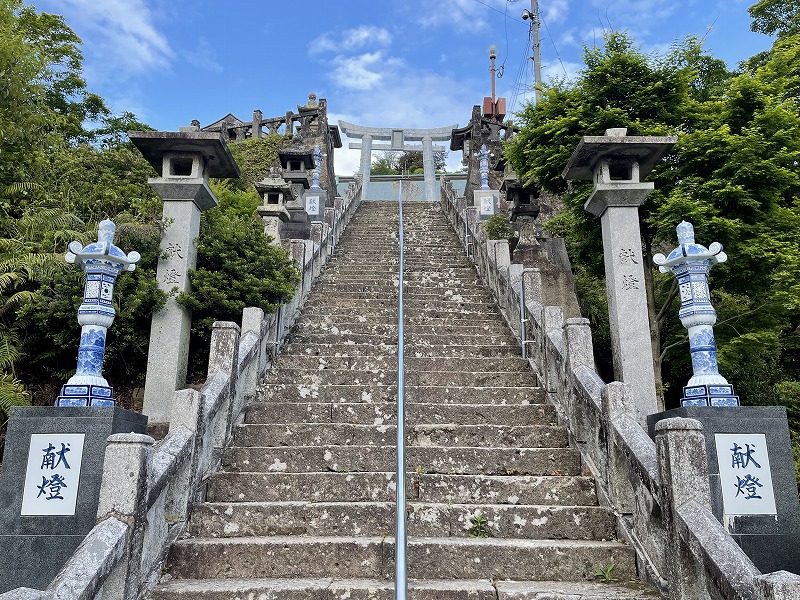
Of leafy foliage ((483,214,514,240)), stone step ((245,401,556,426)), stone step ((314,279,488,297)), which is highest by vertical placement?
leafy foliage ((483,214,514,240))

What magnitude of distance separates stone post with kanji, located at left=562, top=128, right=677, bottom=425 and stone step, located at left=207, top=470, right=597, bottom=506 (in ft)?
9.69

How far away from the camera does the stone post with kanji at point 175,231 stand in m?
7.43

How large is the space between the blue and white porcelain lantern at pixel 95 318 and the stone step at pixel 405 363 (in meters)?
2.62

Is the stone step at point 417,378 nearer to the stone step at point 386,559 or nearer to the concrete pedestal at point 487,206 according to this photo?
the stone step at point 386,559

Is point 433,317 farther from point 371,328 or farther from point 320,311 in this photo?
point 320,311

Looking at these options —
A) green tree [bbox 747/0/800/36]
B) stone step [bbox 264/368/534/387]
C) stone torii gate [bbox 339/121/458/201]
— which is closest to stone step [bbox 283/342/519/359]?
stone step [bbox 264/368/534/387]

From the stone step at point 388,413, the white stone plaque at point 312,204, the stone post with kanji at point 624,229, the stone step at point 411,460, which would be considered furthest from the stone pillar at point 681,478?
the white stone plaque at point 312,204

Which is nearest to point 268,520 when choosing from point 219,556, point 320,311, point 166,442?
point 219,556

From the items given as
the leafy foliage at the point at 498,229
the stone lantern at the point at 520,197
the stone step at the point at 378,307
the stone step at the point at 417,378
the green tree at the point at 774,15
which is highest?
the green tree at the point at 774,15

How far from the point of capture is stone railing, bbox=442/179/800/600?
3006 mm

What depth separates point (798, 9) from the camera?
15586mm

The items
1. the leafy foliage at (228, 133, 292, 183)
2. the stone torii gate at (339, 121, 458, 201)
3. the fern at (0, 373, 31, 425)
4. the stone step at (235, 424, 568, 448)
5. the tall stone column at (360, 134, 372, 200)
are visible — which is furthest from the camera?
the stone torii gate at (339, 121, 458, 201)

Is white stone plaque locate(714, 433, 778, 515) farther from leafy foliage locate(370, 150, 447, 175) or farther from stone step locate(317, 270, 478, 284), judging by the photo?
leafy foliage locate(370, 150, 447, 175)

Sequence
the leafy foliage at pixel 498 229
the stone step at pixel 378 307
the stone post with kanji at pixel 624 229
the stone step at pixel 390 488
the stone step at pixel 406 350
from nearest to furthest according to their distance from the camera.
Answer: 1. the stone step at pixel 390 488
2. the stone post with kanji at pixel 624 229
3. the stone step at pixel 406 350
4. the stone step at pixel 378 307
5. the leafy foliage at pixel 498 229
